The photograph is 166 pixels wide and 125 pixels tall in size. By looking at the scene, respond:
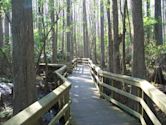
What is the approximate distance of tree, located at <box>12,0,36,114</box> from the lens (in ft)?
22.5

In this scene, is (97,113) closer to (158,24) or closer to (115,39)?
(115,39)

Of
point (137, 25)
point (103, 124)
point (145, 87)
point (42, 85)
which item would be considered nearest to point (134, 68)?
point (137, 25)

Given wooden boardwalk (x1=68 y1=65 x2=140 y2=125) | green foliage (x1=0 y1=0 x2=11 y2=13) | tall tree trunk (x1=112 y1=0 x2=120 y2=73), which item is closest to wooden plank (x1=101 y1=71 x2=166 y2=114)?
wooden boardwalk (x1=68 y1=65 x2=140 y2=125)

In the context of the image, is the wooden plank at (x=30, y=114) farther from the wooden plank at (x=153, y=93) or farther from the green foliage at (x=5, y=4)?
the green foliage at (x=5, y=4)

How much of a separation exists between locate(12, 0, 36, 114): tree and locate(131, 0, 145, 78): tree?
321 cm

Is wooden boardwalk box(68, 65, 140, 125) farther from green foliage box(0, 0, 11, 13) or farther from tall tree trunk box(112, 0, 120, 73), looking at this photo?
green foliage box(0, 0, 11, 13)

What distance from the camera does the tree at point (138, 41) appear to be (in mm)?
9109

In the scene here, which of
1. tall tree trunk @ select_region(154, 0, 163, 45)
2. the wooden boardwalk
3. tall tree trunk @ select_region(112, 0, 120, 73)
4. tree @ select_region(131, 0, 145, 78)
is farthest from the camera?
tall tree trunk @ select_region(154, 0, 163, 45)

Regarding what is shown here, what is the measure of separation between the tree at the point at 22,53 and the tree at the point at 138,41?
3.21 m

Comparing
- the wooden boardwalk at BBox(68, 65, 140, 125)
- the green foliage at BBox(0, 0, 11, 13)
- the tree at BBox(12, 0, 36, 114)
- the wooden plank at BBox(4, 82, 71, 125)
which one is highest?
the green foliage at BBox(0, 0, 11, 13)

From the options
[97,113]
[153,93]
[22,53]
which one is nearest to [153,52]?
[97,113]

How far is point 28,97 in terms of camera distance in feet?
22.7

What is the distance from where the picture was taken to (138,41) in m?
9.16

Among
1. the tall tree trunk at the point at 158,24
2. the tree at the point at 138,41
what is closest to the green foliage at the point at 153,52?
the tall tree trunk at the point at 158,24
